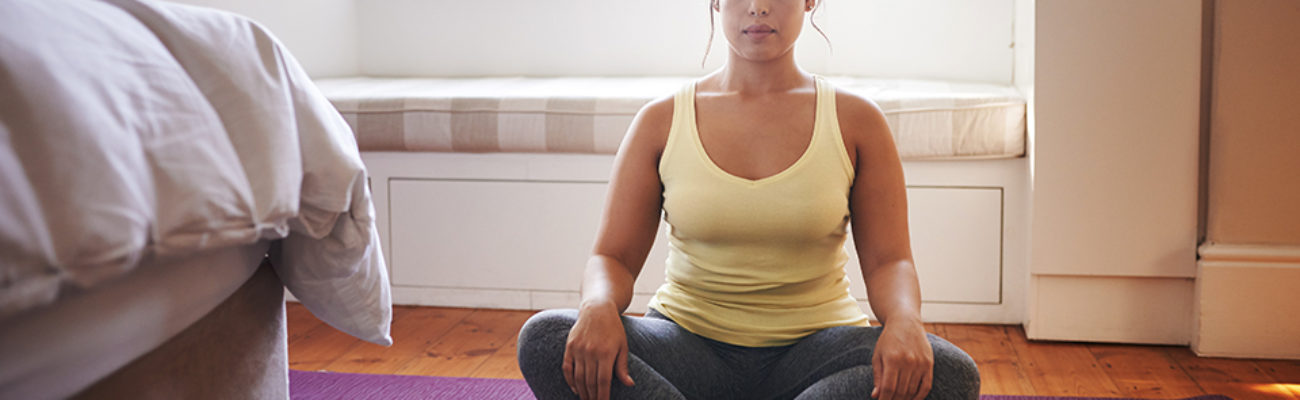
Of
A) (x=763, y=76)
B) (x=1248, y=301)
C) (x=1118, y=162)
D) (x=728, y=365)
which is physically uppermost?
(x=763, y=76)

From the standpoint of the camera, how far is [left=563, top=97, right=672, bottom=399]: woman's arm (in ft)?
3.25

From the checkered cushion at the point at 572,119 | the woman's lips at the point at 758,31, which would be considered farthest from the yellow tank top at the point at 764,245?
the checkered cushion at the point at 572,119

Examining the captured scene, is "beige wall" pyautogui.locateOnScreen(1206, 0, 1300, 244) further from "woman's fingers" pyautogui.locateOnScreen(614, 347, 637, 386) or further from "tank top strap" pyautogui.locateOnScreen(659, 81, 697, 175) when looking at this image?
"woman's fingers" pyautogui.locateOnScreen(614, 347, 637, 386)

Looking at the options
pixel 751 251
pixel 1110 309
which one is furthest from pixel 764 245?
pixel 1110 309

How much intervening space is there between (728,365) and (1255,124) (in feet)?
4.46

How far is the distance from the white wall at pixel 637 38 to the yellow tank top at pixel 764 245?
1.69 meters

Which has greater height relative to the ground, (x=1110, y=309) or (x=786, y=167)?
(x=786, y=167)

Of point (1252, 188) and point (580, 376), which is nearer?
point (580, 376)

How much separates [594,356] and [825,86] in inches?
19.1

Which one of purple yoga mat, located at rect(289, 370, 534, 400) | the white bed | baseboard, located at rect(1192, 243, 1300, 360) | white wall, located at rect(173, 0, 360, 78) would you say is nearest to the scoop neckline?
the white bed

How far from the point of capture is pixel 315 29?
9.86ft

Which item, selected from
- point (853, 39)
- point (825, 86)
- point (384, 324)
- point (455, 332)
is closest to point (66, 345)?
point (384, 324)

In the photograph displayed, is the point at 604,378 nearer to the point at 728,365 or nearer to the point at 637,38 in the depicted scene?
the point at 728,365

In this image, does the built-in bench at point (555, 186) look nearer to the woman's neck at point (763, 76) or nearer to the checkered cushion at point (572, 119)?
the checkered cushion at point (572, 119)
